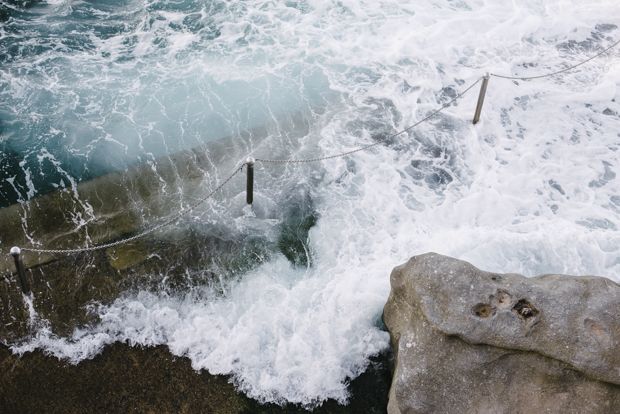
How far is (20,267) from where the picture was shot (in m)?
5.05

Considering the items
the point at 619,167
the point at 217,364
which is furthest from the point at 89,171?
the point at 619,167

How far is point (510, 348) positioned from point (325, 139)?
529 centimetres

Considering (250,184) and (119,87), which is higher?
(119,87)

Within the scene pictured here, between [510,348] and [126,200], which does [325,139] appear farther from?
[510,348]

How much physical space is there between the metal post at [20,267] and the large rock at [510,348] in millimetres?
4602

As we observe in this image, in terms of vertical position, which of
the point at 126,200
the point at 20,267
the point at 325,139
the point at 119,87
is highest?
the point at 119,87

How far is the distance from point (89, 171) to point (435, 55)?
878cm

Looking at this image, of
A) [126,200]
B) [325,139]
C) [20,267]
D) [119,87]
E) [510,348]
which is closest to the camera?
[510,348]

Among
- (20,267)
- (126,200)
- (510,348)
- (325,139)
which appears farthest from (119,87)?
(510,348)

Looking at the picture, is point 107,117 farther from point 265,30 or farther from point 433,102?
point 433,102

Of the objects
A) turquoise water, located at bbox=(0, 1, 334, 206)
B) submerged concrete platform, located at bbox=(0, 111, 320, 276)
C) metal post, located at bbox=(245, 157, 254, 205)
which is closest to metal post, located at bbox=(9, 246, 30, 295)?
submerged concrete platform, located at bbox=(0, 111, 320, 276)

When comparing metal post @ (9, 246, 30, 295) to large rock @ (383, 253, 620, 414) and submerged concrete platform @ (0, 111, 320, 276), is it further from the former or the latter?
large rock @ (383, 253, 620, 414)

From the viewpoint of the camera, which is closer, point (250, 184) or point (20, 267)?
point (20, 267)

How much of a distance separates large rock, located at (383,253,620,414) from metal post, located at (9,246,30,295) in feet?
15.1
